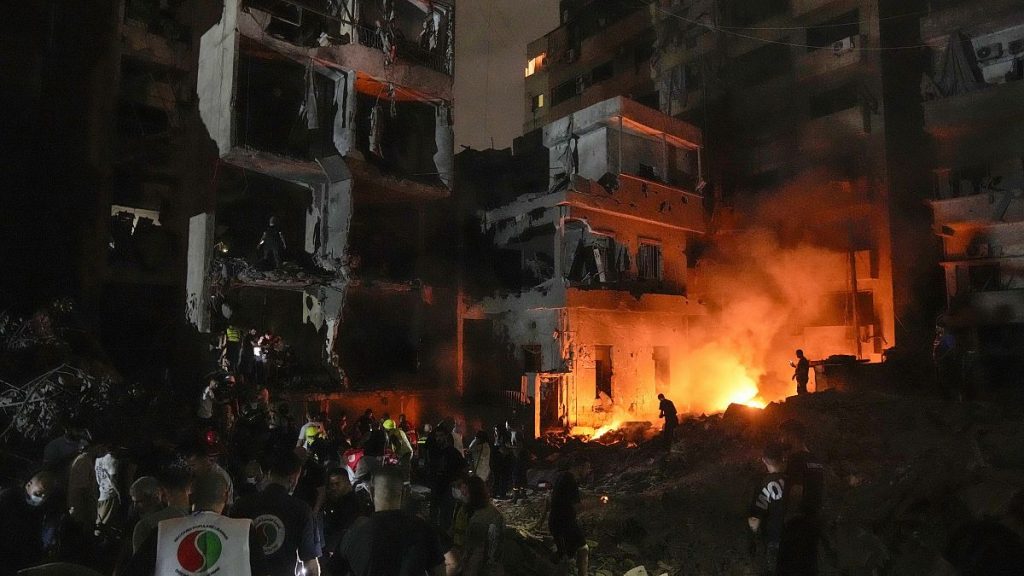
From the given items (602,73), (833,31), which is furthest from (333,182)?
(602,73)

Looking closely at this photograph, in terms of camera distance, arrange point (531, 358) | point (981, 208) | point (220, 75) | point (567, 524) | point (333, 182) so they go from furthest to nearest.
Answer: point (531, 358), point (981, 208), point (333, 182), point (220, 75), point (567, 524)

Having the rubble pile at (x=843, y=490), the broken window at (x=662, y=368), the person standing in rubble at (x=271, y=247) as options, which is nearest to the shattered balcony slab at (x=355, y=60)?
the person standing in rubble at (x=271, y=247)

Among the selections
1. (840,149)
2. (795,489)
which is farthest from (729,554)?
(840,149)

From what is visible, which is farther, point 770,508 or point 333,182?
point 333,182

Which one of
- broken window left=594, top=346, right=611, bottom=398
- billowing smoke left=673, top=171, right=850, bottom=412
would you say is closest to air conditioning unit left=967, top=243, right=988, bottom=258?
billowing smoke left=673, top=171, right=850, bottom=412

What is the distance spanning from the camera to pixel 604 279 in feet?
77.6

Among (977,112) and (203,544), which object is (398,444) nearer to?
(203,544)

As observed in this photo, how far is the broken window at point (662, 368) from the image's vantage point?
25892mm

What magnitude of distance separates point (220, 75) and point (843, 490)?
18358 mm

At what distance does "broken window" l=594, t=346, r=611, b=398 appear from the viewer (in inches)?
945

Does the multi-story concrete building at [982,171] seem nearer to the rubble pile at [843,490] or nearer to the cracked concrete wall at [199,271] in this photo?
the rubble pile at [843,490]

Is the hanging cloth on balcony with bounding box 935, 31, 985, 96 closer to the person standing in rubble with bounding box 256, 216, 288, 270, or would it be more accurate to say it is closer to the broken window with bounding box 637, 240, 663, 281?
the broken window with bounding box 637, 240, 663, 281

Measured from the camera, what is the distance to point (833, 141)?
2886cm

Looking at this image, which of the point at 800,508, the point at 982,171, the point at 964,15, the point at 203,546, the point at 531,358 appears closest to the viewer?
the point at 203,546
